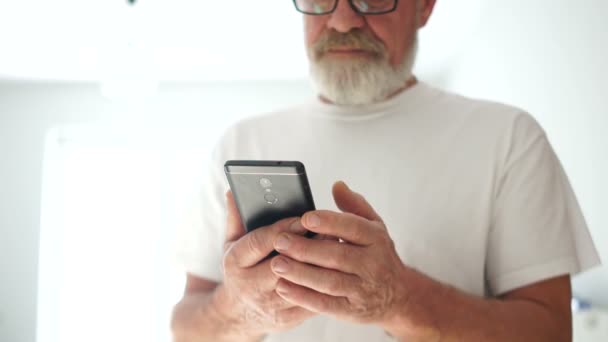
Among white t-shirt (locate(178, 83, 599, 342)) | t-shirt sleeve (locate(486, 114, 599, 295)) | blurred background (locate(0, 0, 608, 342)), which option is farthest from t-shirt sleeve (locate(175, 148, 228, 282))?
blurred background (locate(0, 0, 608, 342))

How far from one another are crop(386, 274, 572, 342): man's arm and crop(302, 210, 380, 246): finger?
10 cm

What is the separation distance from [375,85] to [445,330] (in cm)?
37

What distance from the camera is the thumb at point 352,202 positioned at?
1.92 ft

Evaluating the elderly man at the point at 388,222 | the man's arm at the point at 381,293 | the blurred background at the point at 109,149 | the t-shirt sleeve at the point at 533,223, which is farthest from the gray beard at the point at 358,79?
the blurred background at the point at 109,149

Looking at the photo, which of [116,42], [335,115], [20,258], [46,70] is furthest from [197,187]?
[20,258]

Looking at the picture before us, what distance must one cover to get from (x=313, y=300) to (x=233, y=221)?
0.47ft

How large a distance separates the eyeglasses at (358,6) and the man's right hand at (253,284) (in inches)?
13.5

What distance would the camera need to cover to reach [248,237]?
1.89ft

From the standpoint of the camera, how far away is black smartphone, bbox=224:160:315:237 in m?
0.57

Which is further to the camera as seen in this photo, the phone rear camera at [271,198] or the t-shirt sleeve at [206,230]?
the t-shirt sleeve at [206,230]

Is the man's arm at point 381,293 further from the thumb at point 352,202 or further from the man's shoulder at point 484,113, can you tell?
the man's shoulder at point 484,113

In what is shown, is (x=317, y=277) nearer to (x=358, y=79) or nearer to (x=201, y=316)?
(x=201, y=316)

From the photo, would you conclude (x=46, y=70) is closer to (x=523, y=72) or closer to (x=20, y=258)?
(x=20, y=258)

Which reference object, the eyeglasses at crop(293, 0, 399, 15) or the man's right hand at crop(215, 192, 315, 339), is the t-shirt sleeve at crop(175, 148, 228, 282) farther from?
the eyeglasses at crop(293, 0, 399, 15)
